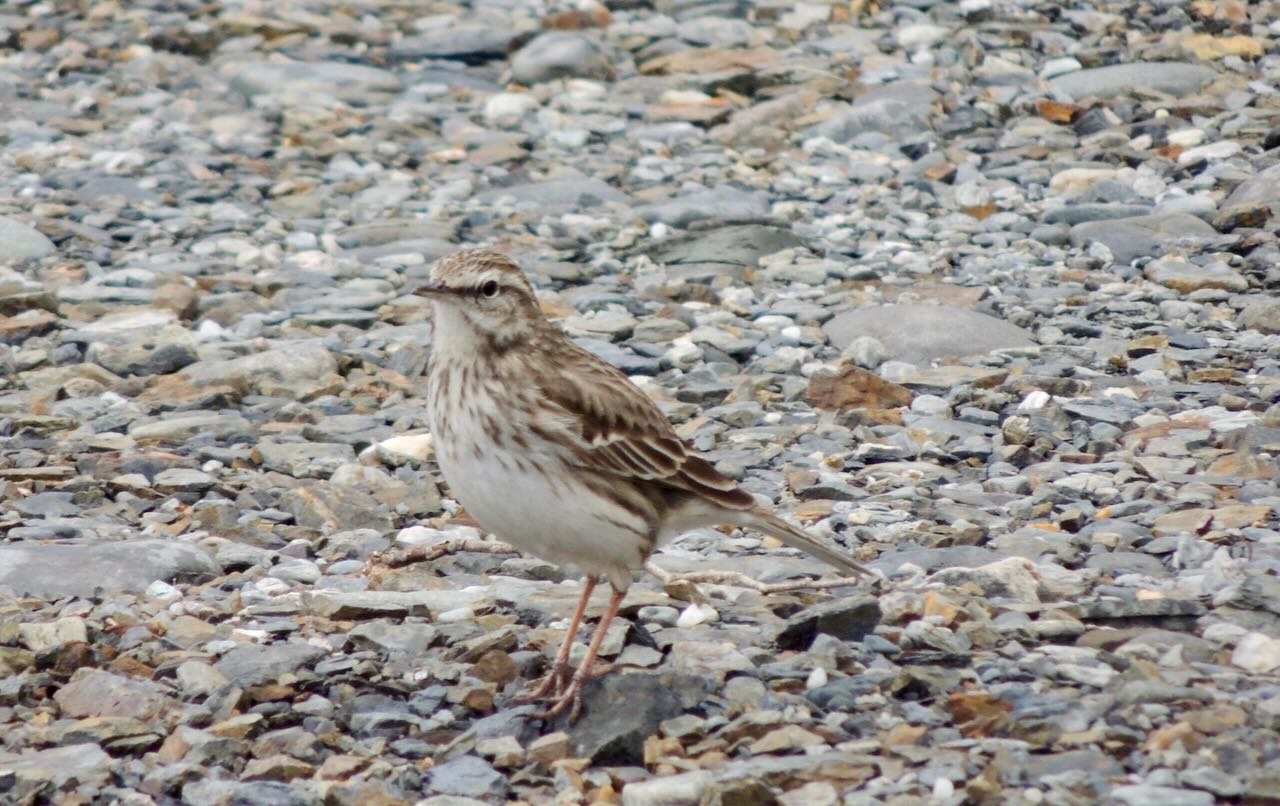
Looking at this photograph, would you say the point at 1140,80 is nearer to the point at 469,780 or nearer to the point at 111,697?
the point at 469,780

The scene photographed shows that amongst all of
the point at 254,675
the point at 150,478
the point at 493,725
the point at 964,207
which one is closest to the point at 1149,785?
the point at 493,725

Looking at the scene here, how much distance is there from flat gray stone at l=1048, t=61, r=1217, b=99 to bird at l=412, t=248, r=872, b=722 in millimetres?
8849

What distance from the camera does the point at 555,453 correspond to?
6.91m

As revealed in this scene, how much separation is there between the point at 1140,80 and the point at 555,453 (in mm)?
9750

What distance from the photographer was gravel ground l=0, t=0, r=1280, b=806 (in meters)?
6.41

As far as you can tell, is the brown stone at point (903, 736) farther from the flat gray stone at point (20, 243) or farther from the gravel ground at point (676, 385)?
the flat gray stone at point (20, 243)

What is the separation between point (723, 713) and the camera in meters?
6.59

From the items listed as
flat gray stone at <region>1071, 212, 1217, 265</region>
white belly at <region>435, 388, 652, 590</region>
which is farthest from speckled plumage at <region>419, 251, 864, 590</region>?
flat gray stone at <region>1071, 212, 1217, 265</region>

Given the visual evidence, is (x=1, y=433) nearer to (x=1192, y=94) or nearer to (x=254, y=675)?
(x=254, y=675)

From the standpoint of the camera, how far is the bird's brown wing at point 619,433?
7.05 m

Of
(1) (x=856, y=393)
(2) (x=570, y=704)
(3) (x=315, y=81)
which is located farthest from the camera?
(3) (x=315, y=81)

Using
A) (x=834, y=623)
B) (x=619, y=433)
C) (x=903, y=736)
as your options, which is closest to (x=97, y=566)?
(x=619, y=433)

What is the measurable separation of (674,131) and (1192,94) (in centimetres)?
418

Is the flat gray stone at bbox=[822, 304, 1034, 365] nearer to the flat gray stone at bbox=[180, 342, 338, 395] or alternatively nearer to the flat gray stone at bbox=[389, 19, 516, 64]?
the flat gray stone at bbox=[180, 342, 338, 395]
